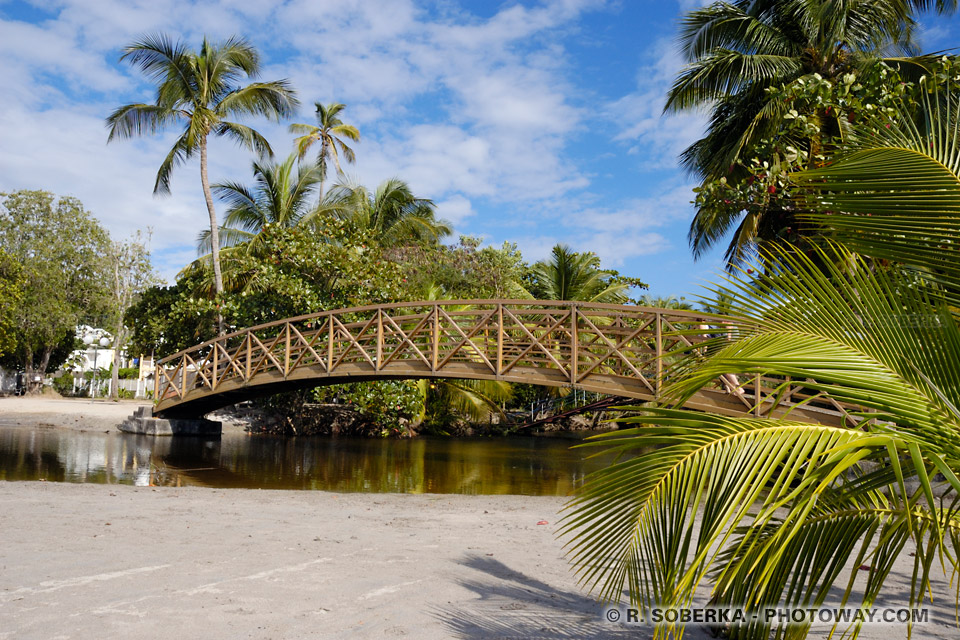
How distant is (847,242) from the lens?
2482 mm

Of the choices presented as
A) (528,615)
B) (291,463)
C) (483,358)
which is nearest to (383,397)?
(291,463)

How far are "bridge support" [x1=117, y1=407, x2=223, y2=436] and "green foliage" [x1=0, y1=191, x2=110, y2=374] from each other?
13888 mm

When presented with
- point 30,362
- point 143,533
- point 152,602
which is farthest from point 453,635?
point 30,362

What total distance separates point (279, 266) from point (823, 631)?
1736 centimetres

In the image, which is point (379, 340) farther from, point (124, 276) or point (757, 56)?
point (124, 276)

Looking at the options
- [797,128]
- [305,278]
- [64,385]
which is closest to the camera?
[797,128]

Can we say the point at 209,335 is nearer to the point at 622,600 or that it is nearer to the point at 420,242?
the point at 420,242

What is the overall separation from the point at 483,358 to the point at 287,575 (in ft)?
24.4

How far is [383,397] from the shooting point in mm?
18141

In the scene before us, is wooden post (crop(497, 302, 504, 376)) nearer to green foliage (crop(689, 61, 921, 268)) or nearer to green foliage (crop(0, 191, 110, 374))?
green foliage (crop(689, 61, 921, 268))

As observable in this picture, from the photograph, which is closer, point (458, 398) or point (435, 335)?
point (435, 335)

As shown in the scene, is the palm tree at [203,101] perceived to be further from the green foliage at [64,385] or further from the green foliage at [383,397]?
the green foliage at [64,385]

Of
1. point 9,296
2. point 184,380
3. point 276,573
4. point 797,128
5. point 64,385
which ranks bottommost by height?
point 276,573

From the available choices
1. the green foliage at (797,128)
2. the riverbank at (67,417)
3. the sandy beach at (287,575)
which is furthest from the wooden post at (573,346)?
the riverbank at (67,417)
